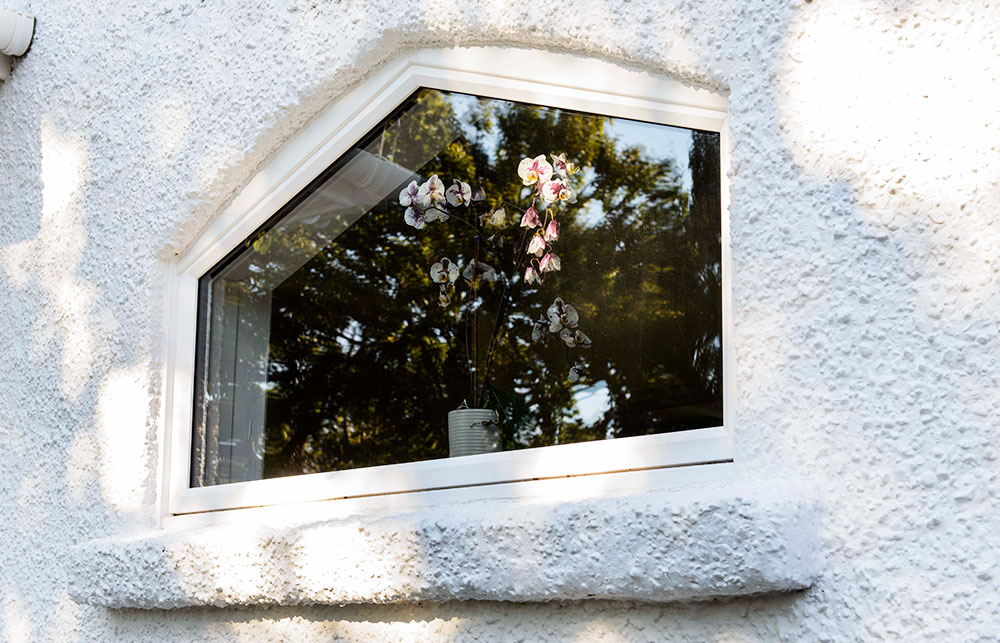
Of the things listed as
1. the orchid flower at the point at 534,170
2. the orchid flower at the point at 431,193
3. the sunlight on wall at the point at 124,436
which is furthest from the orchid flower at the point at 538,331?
the sunlight on wall at the point at 124,436

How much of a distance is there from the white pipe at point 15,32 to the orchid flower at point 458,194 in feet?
5.53

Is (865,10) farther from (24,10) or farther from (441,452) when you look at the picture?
(24,10)

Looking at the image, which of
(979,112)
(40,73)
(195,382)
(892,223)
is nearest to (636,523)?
(892,223)

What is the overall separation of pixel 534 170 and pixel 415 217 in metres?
0.36

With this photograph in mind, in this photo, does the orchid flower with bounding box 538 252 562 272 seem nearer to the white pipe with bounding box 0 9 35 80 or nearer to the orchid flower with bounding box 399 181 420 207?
the orchid flower with bounding box 399 181 420 207

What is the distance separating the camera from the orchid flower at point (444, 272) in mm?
2277

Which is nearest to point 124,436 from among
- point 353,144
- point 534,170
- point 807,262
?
point 353,144

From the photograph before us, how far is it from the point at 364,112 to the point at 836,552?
4.89 feet

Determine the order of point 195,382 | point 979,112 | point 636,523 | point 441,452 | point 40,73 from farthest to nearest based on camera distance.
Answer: point 40,73 < point 195,382 < point 441,452 < point 636,523 < point 979,112

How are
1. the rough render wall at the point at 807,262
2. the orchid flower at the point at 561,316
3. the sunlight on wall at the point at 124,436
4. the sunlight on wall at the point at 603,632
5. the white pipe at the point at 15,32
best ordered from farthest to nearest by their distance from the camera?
the white pipe at the point at 15,32 < the sunlight on wall at the point at 124,436 < the orchid flower at the point at 561,316 < the sunlight on wall at the point at 603,632 < the rough render wall at the point at 807,262

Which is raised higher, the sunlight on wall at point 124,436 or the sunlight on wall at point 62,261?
the sunlight on wall at point 62,261

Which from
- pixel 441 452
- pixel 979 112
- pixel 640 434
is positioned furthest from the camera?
pixel 441 452

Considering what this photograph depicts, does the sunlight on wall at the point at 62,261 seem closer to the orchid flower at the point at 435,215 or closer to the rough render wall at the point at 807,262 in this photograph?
the rough render wall at the point at 807,262

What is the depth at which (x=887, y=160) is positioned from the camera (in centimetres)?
159
